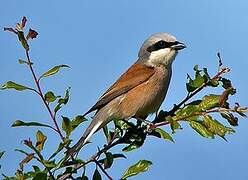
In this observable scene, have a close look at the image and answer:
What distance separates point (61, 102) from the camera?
306cm

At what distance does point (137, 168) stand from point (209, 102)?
597 millimetres

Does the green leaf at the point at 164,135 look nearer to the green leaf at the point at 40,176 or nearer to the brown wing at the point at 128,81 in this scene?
the green leaf at the point at 40,176

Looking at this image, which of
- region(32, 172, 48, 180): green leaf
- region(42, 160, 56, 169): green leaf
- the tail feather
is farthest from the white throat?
region(32, 172, 48, 180): green leaf

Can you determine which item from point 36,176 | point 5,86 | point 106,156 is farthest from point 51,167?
point 5,86

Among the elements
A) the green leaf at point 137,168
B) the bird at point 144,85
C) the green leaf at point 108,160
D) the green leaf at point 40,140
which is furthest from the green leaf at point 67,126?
the bird at point 144,85

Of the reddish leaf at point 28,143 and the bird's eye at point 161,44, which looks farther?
the bird's eye at point 161,44

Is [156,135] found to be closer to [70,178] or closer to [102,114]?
[70,178]

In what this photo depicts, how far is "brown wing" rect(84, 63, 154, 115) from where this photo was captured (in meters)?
5.46

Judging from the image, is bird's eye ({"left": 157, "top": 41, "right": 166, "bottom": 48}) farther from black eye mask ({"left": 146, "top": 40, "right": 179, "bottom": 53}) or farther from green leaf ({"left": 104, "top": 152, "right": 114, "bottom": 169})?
green leaf ({"left": 104, "top": 152, "right": 114, "bottom": 169})

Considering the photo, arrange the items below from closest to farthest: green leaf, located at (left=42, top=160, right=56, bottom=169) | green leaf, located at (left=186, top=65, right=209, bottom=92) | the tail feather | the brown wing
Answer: green leaf, located at (left=42, top=160, right=56, bottom=169)
green leaf, located at (left=186, top=65, right=209, bottom=92)
the tail feather
the brown wing

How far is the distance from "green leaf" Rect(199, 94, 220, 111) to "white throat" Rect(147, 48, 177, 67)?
9.41 ft

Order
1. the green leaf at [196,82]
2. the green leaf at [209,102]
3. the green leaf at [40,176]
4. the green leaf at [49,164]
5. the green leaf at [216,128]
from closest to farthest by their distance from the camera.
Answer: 1. the green leaf at [40,176]
2. the green leaf at [49,164]
3. the green leaf at [216,128]
4. the green leaf at [209,102]
5. the green leaf at [196,82]

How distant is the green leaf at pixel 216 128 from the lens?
290 centimetres

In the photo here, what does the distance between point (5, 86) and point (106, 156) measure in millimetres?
769
